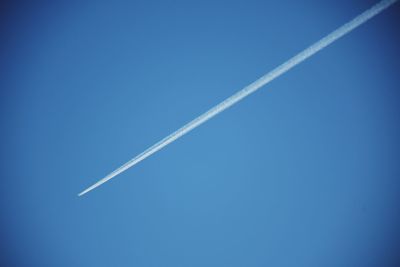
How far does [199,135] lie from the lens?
1.17 meters

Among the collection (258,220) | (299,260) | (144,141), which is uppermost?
(144,141)

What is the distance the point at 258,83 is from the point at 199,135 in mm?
414

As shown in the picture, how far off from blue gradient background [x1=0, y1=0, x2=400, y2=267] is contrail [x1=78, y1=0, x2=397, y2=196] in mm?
29

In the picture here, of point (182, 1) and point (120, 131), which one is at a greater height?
point (182, 1)

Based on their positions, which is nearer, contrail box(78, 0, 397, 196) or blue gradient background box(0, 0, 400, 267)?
contrail box(78, 0, 397, 196)

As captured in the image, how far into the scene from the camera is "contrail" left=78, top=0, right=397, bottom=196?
95 cm

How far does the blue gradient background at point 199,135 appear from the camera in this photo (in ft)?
3.48

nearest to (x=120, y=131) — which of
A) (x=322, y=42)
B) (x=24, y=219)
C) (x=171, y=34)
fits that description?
(x=171, y=34)

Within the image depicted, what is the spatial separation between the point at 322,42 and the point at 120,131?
115 cm

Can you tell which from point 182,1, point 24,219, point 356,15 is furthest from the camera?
point 24,219

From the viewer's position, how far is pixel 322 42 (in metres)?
1.02

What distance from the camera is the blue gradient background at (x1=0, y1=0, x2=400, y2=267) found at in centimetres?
106

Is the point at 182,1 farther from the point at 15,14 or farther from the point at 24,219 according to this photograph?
the point at 24,219

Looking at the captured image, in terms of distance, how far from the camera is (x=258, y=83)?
1083mm
